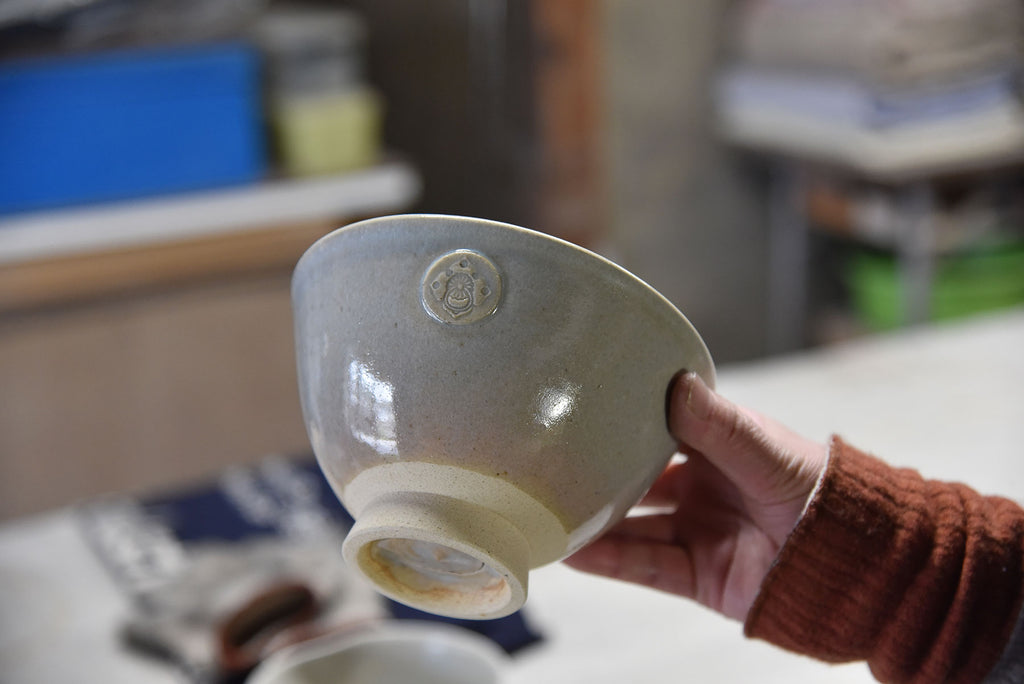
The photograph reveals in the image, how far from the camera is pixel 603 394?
1.58ft

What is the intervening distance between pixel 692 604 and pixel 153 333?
→ 121cm

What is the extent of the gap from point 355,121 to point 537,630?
1.29 metres

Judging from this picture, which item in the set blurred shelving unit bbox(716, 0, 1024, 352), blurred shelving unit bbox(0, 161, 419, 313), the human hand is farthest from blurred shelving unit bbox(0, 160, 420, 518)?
the human hand

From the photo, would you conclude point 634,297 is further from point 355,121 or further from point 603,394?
point 355,121

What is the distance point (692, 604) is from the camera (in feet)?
2.78

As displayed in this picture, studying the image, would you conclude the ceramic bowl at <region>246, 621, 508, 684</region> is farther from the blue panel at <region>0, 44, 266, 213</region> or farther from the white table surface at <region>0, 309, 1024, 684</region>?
the blue panel at <region>0, 44, 266, 213</region>

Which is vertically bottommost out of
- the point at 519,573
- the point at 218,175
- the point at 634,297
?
the point at 218,175

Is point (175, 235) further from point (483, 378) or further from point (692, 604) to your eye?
point (483, 378)

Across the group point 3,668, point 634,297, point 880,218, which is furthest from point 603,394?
point 880,218

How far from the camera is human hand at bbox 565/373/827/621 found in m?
0.64

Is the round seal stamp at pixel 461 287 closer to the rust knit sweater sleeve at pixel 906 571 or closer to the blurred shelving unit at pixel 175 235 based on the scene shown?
the rust knit sweater sleeve at pixel 906 571

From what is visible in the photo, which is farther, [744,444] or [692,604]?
[692,604]

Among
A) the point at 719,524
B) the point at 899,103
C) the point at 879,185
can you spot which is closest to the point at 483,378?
the point at 719,524

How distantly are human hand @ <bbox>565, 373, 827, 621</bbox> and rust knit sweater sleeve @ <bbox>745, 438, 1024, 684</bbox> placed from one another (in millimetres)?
35
